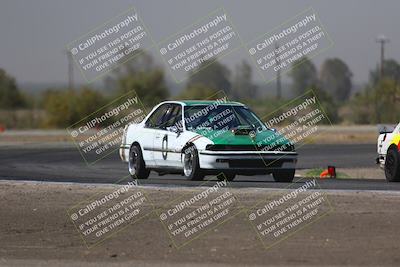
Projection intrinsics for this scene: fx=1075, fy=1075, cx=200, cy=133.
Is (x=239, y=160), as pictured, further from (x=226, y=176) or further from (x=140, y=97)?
(x=140, y=97)

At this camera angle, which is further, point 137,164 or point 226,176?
point 137,164

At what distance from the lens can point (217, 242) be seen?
12070 millimetres

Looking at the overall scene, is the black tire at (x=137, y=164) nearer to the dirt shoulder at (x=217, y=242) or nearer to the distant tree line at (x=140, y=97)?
the dirt shoulder at (x=217, y=242)

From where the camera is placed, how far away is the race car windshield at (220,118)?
18.5 m

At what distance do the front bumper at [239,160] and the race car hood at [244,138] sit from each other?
17cm

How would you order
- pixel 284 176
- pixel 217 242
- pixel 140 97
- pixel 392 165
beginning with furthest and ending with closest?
pixel 140 97 < pixel 392 165 < pixel 284 176 < pixel 217 242

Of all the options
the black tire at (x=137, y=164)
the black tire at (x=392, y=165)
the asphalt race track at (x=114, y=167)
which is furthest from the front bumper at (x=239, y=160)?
the black tire at (x=392, y=165)

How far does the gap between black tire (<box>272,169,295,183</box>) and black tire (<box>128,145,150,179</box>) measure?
98.9 inches

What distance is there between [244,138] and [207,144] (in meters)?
0.65

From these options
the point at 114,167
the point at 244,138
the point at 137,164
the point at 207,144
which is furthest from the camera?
the point at 114,167

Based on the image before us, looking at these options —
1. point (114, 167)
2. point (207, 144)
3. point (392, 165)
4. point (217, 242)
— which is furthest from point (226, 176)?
point (217, 242)

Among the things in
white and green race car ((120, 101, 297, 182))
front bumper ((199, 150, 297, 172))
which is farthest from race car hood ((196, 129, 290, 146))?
front bumper ((199, 150, 297, 172))

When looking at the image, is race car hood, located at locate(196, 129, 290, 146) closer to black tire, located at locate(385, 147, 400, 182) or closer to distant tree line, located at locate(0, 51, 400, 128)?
black tire, located at locate(385, 147, 400, 182)

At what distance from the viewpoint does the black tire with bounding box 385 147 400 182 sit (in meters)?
18.6
